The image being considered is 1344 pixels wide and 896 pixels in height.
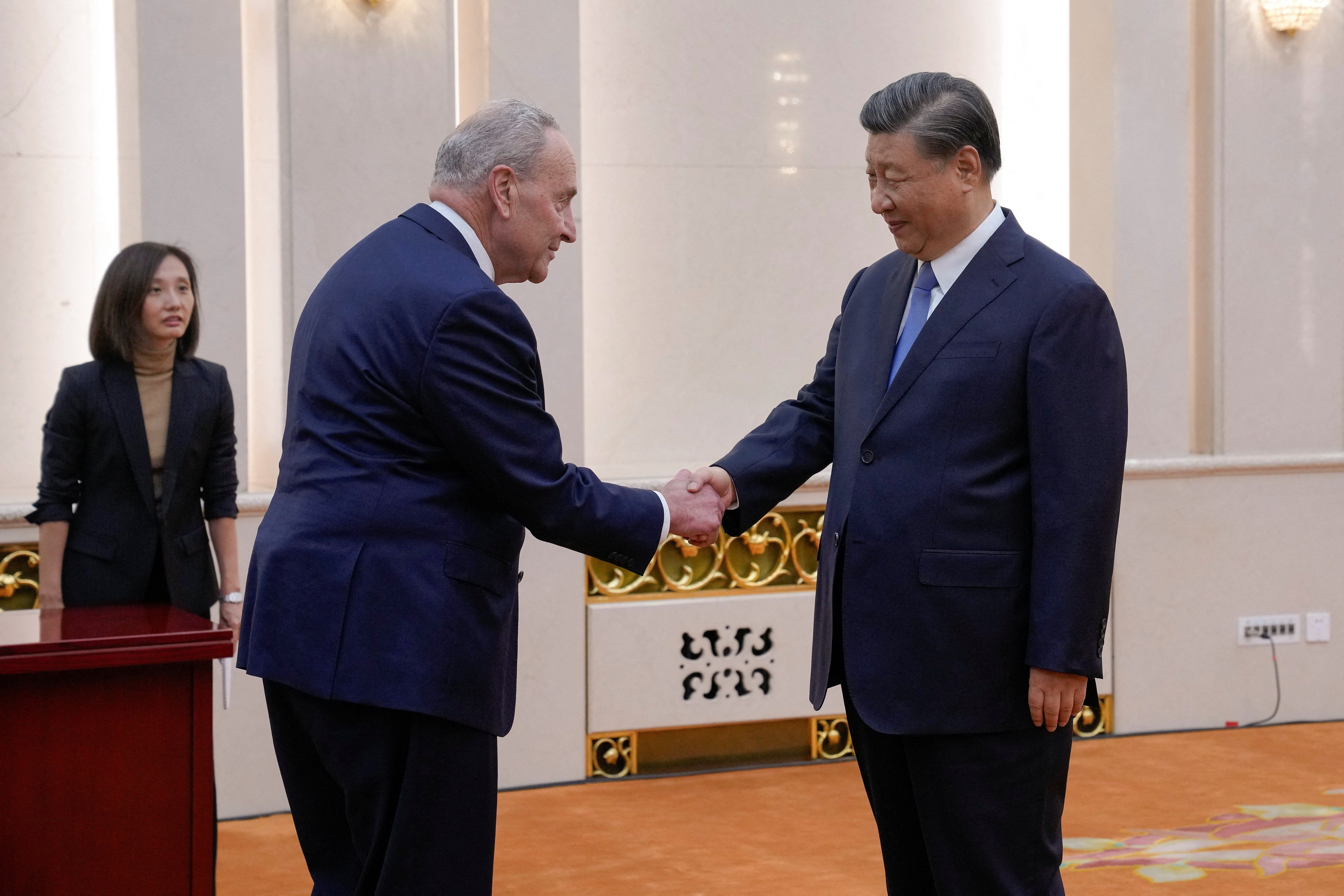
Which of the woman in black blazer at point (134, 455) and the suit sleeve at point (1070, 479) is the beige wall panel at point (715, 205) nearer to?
the woman in black blazer at point (134, 455)

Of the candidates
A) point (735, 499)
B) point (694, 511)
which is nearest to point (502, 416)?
point (694, 511)

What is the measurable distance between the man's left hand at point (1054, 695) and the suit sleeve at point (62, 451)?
2295 mm

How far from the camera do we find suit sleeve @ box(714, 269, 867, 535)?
105 inches

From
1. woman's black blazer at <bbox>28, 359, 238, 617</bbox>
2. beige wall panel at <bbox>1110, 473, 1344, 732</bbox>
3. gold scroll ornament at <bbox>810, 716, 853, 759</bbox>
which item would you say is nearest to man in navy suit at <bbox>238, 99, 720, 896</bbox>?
woman's black blazer at <bbox>28, 359, 238, 617</bbox>

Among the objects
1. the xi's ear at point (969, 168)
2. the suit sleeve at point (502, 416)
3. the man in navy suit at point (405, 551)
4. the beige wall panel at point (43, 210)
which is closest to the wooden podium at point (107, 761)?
the man in navy suit at point (405, 551)

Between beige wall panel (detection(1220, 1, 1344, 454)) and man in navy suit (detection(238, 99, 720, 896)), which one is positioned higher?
beige wall panel (detection(1220, 1, 1344, 454))

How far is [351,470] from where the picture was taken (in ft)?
6.48

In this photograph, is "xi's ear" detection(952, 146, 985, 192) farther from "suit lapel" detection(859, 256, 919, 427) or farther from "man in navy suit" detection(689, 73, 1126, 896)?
"suit lapel" detection(859, 256, 919, 427)

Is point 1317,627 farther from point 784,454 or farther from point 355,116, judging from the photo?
point 355,116

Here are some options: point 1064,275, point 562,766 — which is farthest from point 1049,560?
point 562,766

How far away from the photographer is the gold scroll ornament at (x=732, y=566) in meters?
4.70

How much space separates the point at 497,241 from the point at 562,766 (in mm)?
2770

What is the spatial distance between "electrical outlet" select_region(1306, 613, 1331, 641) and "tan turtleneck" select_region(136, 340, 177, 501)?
4.13m

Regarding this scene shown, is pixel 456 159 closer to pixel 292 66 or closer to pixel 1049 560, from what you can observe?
pixel 1049 560
